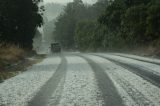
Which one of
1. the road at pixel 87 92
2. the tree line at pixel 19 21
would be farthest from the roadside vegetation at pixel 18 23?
the road at pixel 87 92

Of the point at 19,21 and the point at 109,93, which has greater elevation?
the point at 19,21

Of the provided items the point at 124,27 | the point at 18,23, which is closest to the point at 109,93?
the point at 18,23

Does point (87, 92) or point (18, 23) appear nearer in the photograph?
point (87, 92)

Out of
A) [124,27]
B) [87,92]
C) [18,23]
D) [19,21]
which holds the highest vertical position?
[19,21]

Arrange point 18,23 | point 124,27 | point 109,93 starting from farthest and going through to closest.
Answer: point 124,27 → point 18,23 → point 109,93

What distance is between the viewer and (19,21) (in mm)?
49156

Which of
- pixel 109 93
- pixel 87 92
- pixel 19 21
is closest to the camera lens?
pixel 109 93

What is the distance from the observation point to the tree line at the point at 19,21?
41.6m

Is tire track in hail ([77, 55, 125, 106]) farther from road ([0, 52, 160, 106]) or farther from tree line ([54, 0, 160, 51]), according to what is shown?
tree line ([54, 0, 160, 51])

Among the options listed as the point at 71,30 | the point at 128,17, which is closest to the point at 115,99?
the point at 128,17

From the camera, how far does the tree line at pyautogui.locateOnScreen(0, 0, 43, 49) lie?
136 feet

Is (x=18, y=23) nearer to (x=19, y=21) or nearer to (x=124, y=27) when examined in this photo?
(x=19, y=21)

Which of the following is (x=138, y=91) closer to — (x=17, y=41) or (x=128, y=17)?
(x=17, y=41)

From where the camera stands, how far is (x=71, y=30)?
134125 millimetres
